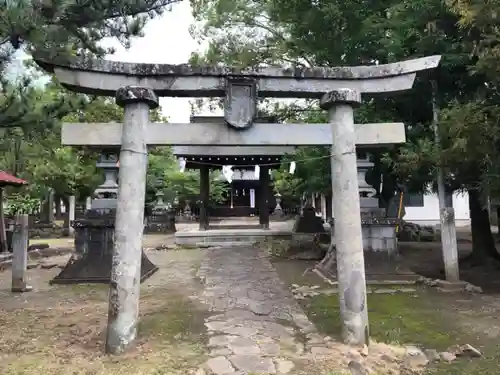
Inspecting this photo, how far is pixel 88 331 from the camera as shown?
19.2 ft

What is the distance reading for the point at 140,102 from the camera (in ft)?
17.3

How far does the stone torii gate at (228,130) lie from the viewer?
512cm

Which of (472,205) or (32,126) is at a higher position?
(32,126)

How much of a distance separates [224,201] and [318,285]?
23722 mm

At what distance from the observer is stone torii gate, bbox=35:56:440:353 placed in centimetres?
512

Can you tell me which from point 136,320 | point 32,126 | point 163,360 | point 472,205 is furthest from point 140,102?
point 472,205

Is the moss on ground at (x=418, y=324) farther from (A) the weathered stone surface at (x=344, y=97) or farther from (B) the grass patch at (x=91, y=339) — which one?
(A) the weathered stone surface at (x=344, y=97)

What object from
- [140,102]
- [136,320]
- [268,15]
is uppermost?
[268,15]

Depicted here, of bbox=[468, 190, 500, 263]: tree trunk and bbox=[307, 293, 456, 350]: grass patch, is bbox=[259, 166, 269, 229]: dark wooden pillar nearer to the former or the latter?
bbox=[468, 190, 500, 263]: tree trunk

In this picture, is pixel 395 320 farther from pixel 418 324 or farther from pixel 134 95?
pixel 134 95

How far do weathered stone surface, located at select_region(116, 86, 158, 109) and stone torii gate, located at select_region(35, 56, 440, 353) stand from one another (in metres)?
0.01

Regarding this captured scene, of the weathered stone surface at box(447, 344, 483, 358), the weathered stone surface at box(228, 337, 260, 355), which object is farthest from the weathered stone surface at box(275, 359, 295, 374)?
the weathered stone surface at box(447, 344, 483, 358)

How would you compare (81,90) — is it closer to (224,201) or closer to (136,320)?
(136,320)

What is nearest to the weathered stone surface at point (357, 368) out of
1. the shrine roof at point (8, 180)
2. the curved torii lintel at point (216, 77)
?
the curved torii lintel at point (216, 77)
